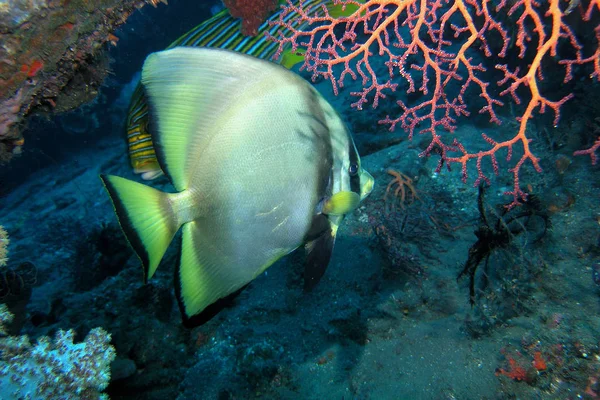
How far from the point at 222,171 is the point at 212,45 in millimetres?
2087

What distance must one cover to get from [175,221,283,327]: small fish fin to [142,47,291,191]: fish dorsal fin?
0.94 ft

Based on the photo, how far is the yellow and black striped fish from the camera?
2230mm

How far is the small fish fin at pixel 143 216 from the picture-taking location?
52.2 inches

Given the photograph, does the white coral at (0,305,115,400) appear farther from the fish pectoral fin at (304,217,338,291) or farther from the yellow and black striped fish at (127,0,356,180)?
the fish pectoral fin at (304,217,338,291)

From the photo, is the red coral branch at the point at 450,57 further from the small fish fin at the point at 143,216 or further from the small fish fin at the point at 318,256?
the small fish fin at the point at 143,216

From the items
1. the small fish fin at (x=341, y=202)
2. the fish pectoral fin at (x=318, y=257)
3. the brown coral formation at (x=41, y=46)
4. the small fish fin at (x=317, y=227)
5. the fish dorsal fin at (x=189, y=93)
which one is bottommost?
the fish pectoral fin at (x=318, y=257)

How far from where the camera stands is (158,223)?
1.40 meters

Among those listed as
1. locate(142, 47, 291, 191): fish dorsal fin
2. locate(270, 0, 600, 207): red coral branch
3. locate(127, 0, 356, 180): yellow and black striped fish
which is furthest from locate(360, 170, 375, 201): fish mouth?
locate(127, 0, 356, 180): yellow and black striped fish

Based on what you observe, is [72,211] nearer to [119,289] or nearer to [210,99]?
[119,289]

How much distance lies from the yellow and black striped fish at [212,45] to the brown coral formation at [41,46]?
1.34 feet

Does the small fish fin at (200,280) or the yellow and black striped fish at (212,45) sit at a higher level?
the yellow and black striped fish at (212,45)

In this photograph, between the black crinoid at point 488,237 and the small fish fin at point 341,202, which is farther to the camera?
the black crinoid at point 488,237

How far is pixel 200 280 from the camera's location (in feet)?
5.03

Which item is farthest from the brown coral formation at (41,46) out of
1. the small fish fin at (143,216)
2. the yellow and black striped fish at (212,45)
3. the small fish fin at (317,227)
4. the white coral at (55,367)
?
the small fish fin at (317,227)
